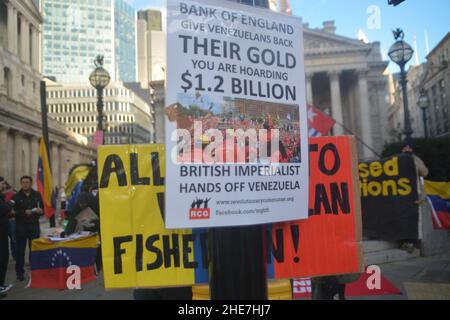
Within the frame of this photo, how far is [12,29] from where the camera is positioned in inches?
2496

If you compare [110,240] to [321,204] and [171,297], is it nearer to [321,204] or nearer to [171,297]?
[171,297]

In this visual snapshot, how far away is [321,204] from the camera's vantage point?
2.89m

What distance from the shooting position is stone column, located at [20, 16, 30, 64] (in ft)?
219

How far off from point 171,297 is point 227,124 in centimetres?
157

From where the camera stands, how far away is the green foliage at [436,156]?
10867mm

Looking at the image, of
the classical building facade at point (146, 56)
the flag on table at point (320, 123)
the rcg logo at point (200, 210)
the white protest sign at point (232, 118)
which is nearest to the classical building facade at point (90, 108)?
the classical building facade at point (146, 56)

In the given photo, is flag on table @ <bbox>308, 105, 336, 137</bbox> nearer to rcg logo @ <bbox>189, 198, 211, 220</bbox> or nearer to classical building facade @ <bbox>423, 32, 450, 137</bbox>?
rcg logo @ <bbox>189, 198, 211, 220</bbox>

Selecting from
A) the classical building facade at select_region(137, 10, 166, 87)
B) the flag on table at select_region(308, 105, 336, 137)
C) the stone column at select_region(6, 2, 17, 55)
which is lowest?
the flag on table at select_region(308, 105, 336, 137)

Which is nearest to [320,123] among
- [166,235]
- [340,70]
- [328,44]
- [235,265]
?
[166,235]

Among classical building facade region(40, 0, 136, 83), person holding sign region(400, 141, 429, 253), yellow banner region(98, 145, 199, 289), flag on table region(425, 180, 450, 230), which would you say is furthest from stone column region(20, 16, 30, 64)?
yellow banner region(98, 145, 199, 289)

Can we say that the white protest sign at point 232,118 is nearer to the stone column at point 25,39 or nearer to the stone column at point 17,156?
the stone column at point 17,156

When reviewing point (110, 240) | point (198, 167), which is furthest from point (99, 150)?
point (198, 167)

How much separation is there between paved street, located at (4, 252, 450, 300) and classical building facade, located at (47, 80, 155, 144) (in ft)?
302

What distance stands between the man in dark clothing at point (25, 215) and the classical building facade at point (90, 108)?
3558 inches
